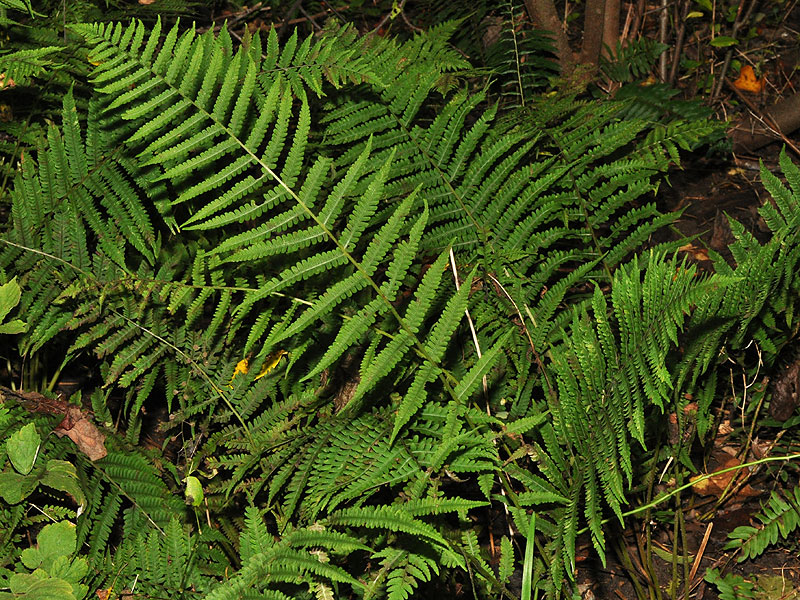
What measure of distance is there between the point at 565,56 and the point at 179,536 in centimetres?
257

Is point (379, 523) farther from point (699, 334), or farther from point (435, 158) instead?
point (435, 158)

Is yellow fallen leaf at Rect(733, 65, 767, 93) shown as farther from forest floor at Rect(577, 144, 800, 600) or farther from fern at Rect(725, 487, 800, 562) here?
fern at Rect(725, 487, 800, 562)

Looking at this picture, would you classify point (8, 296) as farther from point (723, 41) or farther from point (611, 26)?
point (723, 41)

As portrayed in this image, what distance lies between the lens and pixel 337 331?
2.07 m

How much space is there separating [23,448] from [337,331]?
86cm

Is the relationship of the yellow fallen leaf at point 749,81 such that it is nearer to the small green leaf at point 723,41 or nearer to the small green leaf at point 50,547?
the small green leaf at point 723,41

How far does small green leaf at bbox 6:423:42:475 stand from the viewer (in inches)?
72.1

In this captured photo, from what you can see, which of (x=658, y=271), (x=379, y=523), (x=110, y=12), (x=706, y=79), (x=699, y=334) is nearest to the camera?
(x=379, y=523)

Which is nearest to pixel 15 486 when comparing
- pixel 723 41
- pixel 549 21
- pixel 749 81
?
pixel 549 21

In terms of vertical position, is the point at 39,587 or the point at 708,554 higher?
the point at 39,587

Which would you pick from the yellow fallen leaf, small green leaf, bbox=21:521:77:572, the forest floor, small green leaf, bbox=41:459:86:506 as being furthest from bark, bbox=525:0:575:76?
small green leaf, bbox=21:521:77:572

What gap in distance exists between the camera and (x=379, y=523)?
158cm

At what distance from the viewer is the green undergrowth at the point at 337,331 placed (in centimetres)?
170

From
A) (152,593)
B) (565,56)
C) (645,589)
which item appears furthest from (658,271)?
(565,56)
